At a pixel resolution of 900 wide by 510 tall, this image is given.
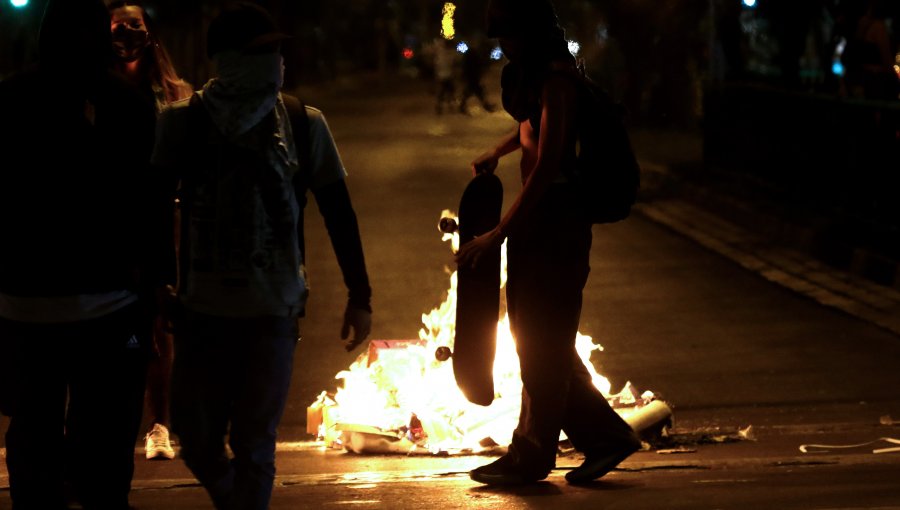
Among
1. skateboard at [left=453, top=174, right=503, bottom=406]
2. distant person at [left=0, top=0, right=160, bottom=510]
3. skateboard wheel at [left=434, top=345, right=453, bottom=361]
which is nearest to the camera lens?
distant person at [left=0, top=0, right=160, bottom=510]

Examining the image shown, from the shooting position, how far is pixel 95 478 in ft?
14.7

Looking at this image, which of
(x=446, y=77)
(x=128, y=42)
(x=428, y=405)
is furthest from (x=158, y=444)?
(x=446, y=77)

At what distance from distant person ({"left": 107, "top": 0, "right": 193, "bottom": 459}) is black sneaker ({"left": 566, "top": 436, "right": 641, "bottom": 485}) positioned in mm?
1630

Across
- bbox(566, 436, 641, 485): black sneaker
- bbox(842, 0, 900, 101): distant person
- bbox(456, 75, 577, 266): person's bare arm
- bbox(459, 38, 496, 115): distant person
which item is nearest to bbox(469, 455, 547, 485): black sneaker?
bbox(566, 436, 641, 485): black sneaker

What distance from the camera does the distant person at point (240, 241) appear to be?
14.4ft

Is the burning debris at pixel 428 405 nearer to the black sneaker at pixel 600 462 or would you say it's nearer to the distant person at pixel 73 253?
the black sneaker at pixel 600 462

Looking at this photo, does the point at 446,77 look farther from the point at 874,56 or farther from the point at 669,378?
the point at 669,378

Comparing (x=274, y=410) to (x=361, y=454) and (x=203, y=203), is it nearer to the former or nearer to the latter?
(x=203, y=203)

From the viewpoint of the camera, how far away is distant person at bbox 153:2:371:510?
4375 mm

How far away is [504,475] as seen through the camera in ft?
19.0

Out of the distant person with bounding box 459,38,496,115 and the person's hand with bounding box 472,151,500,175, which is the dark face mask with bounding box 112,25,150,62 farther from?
the distant person with bounding box 459,38,496,115

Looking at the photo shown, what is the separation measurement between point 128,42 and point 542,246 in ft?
6.30

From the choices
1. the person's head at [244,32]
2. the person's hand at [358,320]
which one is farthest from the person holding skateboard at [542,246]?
the person's head at [244,32]

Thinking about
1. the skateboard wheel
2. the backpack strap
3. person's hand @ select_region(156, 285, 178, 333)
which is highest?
the backpack strap
